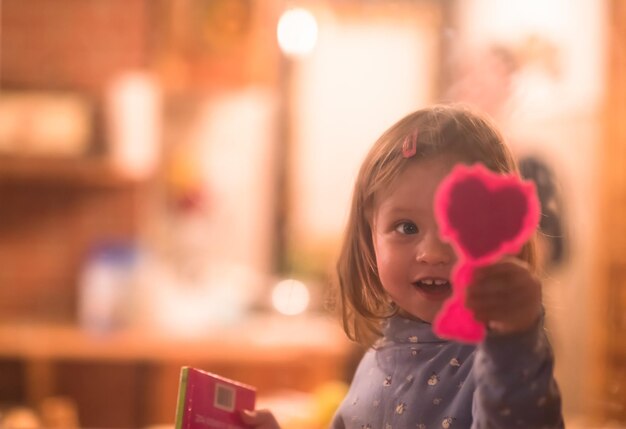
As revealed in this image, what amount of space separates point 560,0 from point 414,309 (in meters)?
1.96

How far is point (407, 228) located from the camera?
444 mm

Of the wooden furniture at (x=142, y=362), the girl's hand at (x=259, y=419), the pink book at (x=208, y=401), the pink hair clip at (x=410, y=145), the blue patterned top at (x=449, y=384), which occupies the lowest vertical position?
the wooden furniture at (x=142, y=362)

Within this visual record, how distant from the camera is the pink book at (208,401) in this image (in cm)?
51

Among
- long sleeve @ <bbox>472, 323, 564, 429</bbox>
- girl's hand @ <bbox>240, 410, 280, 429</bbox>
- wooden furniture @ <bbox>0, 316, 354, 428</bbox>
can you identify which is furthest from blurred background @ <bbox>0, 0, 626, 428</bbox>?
long sleeve @ <bbox>472, 323, 564, 429</bbox>

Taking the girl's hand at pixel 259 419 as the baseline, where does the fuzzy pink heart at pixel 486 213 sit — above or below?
above

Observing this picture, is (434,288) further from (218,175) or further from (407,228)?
(218,175)

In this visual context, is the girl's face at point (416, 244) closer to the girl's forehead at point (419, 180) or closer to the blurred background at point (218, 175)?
the girl's forehead at point (419, 180)

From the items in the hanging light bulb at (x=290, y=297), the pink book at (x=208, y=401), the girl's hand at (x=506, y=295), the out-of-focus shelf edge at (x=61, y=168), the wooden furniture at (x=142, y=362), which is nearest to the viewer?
the girl's hand at (x=506, y=295)

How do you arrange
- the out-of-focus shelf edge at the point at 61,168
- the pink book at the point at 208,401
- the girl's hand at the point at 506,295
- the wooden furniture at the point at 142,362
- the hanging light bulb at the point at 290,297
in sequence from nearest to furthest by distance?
the girl's hand at the point at 506,295 < the pink book at the point at 208,401 < the wooden furniture at the point at 142,362 < the out-of-focus shelf edge at the point at 61,168 < the hanging light bulb at the point at 290,297

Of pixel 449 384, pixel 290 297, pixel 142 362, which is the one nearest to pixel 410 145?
pixel 449 384

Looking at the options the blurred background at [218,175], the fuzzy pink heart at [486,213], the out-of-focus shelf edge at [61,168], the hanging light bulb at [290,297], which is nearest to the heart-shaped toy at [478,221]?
the fuzzy pink heart at [486,213]

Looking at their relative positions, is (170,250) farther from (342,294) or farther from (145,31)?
(342,294)

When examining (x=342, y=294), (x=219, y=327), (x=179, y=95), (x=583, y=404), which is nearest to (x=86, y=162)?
(x=179, y=95)

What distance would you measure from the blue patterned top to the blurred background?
1.31 metres
